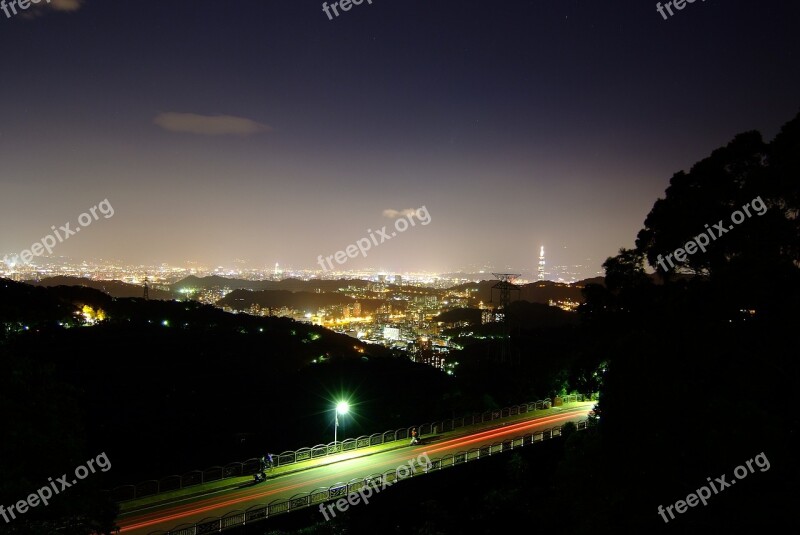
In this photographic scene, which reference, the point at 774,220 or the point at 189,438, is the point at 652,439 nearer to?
the point at 774,220

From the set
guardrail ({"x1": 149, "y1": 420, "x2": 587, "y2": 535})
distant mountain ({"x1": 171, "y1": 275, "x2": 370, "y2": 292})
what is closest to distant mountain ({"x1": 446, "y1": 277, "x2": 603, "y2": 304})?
A: distant mountain ({"x1": 171, "y1": 275, "x2": 370, "y2": 292})

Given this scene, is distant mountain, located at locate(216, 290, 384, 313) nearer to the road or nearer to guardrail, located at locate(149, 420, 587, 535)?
the road

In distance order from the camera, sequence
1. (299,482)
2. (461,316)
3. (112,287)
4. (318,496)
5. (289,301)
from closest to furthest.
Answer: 1. (318,496)
2. (299,482)
3. (461,316)
4. (112,287)
5. (289,301)

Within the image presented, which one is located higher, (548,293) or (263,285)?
(263,285)

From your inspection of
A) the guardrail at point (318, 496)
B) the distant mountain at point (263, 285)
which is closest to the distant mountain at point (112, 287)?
the distant mountain at point (263, 285)

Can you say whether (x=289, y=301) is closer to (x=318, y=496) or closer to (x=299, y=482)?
(x=299, y=482)

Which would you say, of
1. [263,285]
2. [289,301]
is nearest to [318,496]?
[289,301]

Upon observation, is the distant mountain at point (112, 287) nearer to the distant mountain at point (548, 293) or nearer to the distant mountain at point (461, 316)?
the distant mountain at point (461, 316)
